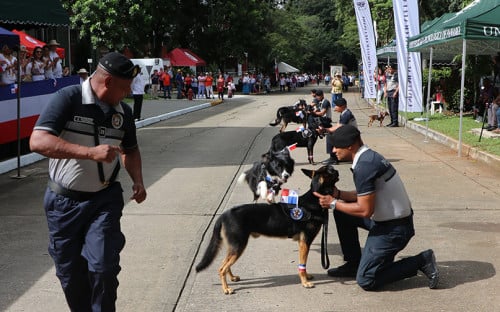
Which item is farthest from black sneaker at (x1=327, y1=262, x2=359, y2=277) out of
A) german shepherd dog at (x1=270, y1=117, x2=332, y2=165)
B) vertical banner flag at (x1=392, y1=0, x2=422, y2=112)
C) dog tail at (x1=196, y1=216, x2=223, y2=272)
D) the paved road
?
vertical banner flag at (x1=392, y1=0, x2=422, y2=112)

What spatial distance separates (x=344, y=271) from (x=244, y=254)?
1.19 metres

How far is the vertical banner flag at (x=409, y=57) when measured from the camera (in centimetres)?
1994

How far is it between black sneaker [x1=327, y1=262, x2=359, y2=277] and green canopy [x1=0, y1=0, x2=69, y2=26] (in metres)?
8.69

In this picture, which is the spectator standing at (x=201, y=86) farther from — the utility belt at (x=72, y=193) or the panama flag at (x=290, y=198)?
the utility belt at (x=72, y=193)

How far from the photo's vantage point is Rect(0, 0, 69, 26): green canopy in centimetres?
1173

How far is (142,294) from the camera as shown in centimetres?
521

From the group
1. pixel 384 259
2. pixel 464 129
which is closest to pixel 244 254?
pixel 384 259

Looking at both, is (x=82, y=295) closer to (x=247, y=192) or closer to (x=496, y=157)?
(x=247, y=192)

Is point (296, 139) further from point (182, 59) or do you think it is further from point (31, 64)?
point (182, 59)

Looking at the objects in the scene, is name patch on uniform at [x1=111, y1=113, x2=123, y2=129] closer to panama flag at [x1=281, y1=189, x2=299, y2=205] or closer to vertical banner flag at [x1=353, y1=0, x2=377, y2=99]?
panama flag at [x1=281, y1=189, x2=299, y2=205]

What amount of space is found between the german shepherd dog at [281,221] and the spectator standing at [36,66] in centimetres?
985

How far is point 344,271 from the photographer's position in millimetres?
5629

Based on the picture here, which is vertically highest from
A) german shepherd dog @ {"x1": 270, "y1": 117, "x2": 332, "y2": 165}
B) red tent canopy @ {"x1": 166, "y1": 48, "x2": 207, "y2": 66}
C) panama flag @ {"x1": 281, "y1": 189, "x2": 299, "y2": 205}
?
red tent canopy @ {"x1": 166, "y1": 48, "x2": 207, "y2": 66}

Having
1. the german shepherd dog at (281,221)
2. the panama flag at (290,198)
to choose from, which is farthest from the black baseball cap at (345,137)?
the panama flag at (290,198)
